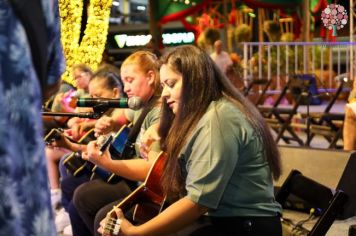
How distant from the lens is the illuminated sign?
12372 mm

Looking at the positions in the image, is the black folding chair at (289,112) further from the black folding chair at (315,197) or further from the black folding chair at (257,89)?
the black folding chair at (315,197)

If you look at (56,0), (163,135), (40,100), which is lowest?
(163,135)

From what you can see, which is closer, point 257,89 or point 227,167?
point 227,167

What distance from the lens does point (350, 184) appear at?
13.0 feet

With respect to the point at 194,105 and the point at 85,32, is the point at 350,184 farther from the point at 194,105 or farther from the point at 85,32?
the point at 85,32

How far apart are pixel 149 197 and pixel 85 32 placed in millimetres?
1948

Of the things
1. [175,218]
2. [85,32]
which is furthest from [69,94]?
[175,218]

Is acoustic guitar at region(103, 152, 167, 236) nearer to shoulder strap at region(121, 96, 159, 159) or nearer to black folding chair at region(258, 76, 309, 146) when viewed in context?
shoulder strap at region(121, 96, 159, 159)

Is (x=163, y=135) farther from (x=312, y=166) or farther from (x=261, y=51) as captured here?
(x=261, y=51)

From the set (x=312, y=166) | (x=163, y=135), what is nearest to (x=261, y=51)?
(x=312, y=166)

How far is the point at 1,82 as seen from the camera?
150 centimetres

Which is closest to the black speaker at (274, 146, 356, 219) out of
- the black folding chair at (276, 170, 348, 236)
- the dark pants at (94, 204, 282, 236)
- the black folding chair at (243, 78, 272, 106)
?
the black folding chair at (276, 170, 348, 236)

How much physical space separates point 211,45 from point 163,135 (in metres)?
9.08

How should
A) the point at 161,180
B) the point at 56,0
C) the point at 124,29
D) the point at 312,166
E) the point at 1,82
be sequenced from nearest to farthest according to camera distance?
the point at 1,82, the point at 56,0, the point at 161,180, the point at 312,166, the point at 124,29
